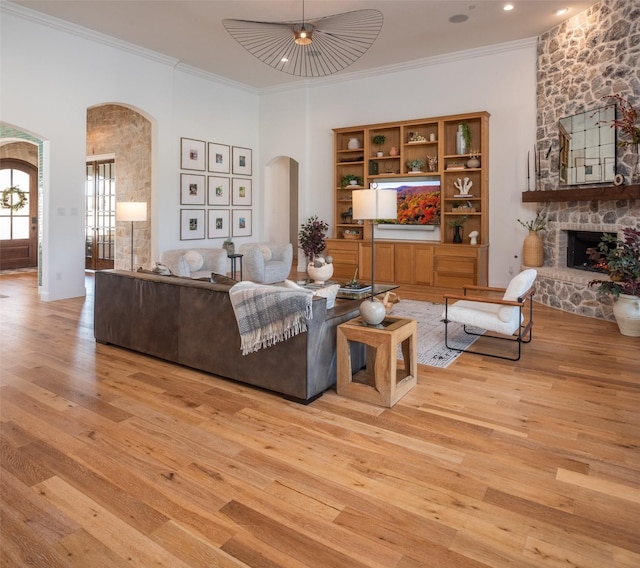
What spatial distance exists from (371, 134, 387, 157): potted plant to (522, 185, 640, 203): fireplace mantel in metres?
2.69

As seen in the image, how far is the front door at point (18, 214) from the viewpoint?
34.6 feet

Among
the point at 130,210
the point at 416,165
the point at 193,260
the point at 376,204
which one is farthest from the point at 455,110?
the point at 130,210

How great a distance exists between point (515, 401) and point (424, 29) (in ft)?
19.1

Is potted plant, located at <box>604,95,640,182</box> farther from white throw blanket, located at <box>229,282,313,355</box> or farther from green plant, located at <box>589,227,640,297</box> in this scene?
white throw blanket, located at <box>229,282,313,355</box>

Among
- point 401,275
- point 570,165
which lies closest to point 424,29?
point 570,165

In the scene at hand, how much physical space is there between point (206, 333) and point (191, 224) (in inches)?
228

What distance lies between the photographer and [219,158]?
957 centimetres

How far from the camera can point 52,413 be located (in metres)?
3.05

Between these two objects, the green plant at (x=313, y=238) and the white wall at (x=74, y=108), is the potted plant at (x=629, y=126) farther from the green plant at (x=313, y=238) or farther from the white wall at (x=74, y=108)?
the white wall at (x=74, y=108)

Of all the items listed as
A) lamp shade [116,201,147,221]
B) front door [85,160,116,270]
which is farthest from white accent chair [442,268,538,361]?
front door [85,160,116,270]

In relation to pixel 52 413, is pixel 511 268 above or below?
above

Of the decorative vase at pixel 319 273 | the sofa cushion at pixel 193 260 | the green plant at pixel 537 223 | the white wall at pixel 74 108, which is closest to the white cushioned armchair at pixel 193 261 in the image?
the sofa cushion at pixel 193 260

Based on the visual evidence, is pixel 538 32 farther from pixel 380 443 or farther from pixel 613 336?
pixel 380 443

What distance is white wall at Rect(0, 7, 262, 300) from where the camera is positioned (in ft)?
20.8
